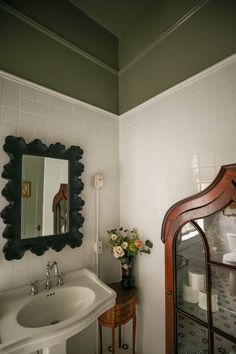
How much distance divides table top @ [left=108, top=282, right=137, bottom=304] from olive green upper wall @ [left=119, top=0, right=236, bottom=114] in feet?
5.16

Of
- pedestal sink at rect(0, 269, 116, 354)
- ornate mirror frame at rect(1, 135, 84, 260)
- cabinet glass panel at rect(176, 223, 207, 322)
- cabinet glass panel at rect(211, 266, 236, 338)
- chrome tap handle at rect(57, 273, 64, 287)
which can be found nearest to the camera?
pedestal sink at rect(0, 269, 116, 354)

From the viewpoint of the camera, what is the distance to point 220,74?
1.18 metres

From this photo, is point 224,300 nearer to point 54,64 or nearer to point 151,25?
point 54,64

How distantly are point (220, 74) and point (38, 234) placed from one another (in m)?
1.58

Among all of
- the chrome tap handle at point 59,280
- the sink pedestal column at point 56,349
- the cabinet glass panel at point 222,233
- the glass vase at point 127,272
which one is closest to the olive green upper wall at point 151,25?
the cabinet glass panel at point 222,233

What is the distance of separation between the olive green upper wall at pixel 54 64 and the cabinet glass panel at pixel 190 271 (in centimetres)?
133

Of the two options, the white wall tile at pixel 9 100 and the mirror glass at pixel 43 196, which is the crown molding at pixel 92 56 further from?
the mirror glass at pixel 43 196

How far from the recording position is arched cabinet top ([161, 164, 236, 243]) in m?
0.97

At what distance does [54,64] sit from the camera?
1.50m

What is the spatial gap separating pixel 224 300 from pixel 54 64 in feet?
6.34

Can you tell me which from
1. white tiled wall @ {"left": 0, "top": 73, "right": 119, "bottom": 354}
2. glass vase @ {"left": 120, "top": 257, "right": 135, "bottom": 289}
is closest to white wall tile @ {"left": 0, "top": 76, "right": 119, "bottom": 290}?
white tiled wall @ {"left": 0, "top": 73, "right": 119, "bottom": 354}

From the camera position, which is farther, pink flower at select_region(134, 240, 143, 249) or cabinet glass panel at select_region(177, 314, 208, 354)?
pink flower at select_region(134, 240, 143, 249)

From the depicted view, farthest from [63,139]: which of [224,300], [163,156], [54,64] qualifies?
[224,300]

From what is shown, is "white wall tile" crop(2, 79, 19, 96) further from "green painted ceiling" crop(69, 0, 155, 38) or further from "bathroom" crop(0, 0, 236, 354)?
"green painted ceiling" crop(69, 0, 155, 38)
